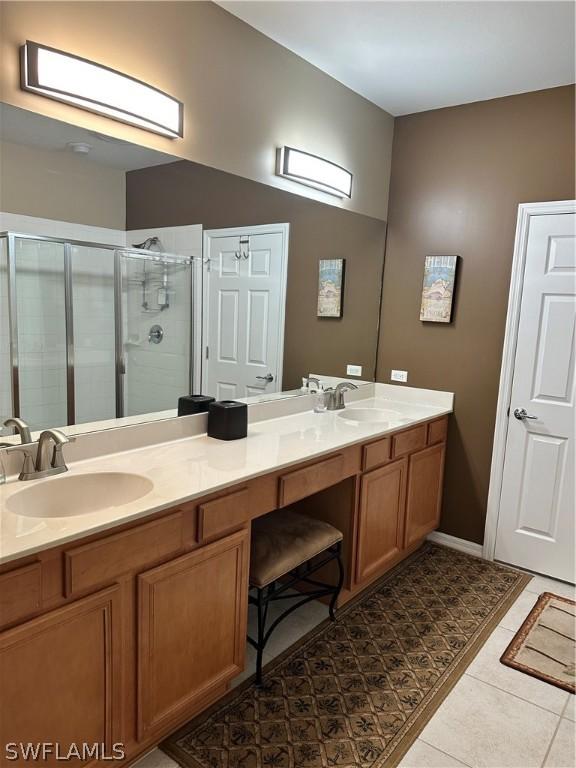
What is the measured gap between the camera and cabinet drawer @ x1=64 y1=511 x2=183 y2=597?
1377 millimetres

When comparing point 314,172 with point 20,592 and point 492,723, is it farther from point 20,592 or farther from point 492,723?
point 492,723

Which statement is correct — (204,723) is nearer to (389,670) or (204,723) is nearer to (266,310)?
(389,670)

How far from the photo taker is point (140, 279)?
7.02 feet

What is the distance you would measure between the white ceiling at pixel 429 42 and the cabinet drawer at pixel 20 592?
7.27 ft

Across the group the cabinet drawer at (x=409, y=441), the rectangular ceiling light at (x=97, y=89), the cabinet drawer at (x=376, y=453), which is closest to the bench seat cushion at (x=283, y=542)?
the cabinet drawer at (x=376, y=453)

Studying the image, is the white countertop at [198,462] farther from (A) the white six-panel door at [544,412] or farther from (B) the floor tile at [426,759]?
(B) the floor tile at [426,759]

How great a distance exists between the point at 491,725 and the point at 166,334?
1981mm

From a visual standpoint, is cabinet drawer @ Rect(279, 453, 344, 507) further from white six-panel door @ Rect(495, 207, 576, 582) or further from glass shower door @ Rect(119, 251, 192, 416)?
white six-panel door @ Rect(495, 207, 576, 582)

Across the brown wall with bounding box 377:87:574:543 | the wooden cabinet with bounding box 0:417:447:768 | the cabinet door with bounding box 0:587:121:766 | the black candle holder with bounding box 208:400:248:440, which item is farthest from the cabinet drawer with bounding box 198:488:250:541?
the brown wall with bounding box 377:87:574:543

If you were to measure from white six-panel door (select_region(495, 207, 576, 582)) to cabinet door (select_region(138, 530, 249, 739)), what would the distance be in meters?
1.94

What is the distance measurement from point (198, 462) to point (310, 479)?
19.7 inches

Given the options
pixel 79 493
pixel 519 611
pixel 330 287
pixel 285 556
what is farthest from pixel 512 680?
pixel 330 287

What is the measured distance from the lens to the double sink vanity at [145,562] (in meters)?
1.33

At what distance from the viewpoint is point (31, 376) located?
181cm
